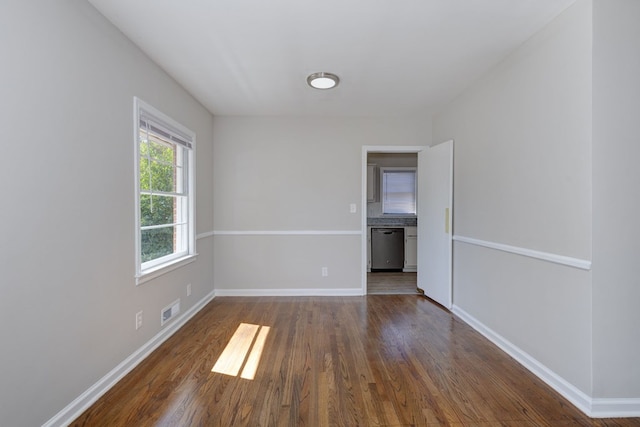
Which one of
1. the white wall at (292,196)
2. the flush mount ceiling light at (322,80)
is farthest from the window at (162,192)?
the flush mount ceiling light at (322,80)

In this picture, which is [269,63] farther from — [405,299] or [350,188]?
[405,299]

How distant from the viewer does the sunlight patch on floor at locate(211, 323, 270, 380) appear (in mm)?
2221

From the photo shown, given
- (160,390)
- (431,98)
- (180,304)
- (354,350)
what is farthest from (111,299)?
(431,98)

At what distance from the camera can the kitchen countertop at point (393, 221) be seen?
5801 mm

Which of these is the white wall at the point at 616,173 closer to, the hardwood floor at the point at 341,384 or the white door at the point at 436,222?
the hardwood floor at the point at 341,384

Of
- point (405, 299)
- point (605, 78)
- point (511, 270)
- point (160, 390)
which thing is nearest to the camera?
point (605, 78)

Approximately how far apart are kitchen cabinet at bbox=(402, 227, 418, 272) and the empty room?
221cm

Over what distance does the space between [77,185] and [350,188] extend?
9.75 ft

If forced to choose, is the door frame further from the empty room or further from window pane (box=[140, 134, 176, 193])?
window pane (box=[140, 134, 176, 193])

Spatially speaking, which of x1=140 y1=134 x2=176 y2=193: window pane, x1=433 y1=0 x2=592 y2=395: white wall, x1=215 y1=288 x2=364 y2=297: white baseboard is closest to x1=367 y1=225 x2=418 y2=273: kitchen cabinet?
x1=215 y1=288 x2=364 y2=297: white baseboard

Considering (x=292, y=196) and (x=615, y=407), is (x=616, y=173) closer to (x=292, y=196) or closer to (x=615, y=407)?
(x=615, y=407)

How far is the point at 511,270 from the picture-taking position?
2473 millimetres

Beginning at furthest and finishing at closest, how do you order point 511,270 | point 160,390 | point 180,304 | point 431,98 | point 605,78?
1. point 431,98
2. point 180,304
3. point 511,270
4. point 160,390
5. point 605,78

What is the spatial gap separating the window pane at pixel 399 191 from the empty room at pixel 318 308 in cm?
252
